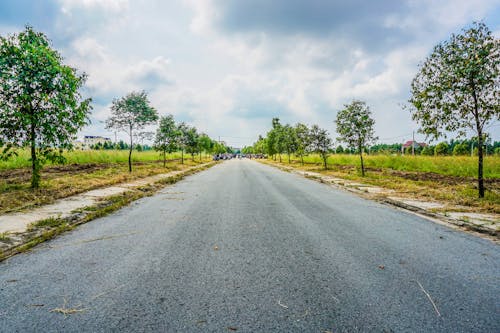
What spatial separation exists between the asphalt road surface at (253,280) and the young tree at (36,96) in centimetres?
642

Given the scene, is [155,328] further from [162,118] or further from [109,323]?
A: [162,118]

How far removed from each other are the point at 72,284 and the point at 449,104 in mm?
11888

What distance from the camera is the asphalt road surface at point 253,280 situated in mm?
2324

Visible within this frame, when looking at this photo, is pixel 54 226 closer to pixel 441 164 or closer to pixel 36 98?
pixel 36 98

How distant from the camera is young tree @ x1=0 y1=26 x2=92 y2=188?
9.03 metres

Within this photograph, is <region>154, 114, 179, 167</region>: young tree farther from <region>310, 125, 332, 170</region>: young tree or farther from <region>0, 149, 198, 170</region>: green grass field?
<region>310, 125, 332, 170</region>: young tree

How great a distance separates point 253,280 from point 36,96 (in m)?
10.5

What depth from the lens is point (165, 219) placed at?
20.3 ft

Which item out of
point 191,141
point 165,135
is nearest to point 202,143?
point 191,141

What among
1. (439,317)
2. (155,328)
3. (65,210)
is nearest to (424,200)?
(439,317)

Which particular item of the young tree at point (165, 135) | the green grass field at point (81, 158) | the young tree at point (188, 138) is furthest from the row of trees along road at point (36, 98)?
the young tree at point (188, 138)

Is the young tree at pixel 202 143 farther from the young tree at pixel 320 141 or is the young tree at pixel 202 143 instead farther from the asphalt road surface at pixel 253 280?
the asphalt road surface at pixel 253 280

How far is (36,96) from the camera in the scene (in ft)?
31.5

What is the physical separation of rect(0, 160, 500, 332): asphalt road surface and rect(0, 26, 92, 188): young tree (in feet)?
21.0
